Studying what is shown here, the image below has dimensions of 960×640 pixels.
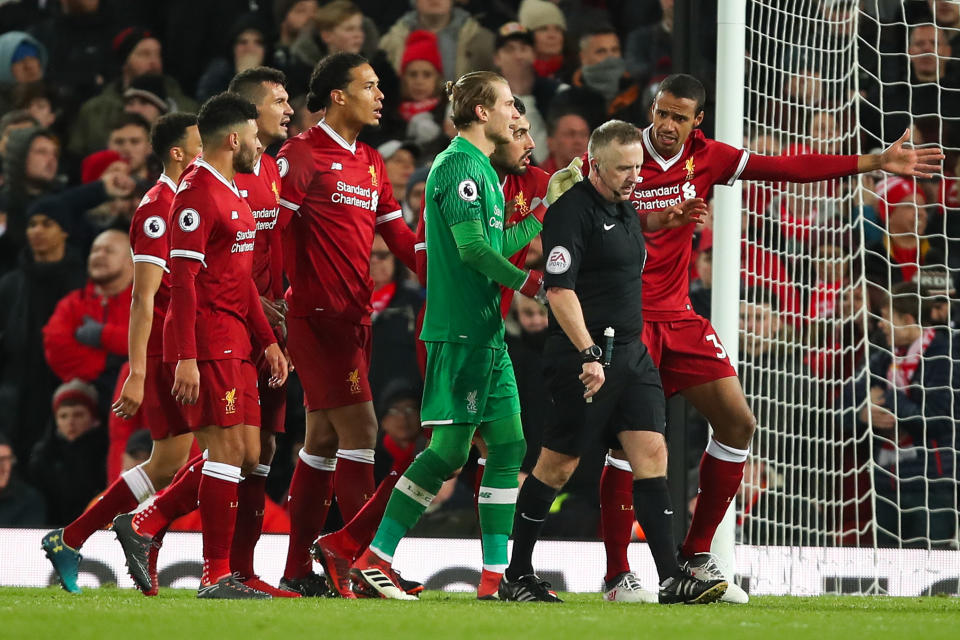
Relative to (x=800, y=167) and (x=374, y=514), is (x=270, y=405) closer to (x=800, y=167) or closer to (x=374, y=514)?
(x=374, y=514)

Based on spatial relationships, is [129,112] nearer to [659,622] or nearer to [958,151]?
[958,151]

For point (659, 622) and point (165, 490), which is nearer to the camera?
point (659, 622)

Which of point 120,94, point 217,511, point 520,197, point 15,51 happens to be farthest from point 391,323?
point 217,511

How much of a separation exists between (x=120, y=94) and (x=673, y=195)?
459 centimetres

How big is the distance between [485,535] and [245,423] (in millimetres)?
960

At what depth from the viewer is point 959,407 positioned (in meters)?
7.77

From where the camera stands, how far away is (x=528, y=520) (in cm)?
488

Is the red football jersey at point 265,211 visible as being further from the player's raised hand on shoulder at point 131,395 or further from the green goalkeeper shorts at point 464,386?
the green goalkeeper shorts at point 464,386

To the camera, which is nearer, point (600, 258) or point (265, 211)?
point (600, 258)

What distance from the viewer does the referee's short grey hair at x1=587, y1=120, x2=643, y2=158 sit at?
477cm

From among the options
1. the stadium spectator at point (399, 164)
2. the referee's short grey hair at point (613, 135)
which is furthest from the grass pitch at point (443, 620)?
the stadium spectator at point (399, 164)

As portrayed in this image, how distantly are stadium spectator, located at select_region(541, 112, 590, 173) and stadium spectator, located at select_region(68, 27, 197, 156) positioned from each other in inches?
89.9

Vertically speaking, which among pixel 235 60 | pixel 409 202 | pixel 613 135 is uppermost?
pixel 235 60

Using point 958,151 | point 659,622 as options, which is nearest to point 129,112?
point 958,151
